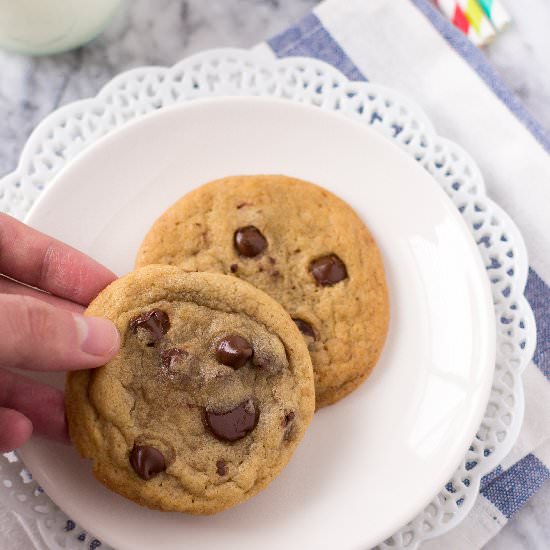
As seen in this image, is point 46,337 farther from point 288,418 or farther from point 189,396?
point 288,418

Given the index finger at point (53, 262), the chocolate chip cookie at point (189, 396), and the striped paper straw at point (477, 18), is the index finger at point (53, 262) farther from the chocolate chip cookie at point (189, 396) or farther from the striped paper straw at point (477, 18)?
the striped paper straw at point (477, 18)

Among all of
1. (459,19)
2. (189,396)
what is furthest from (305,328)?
(459,19)

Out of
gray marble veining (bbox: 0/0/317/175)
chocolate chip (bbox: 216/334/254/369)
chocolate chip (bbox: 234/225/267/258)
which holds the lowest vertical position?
chocolate chip (bbox: 216/334/254/369)

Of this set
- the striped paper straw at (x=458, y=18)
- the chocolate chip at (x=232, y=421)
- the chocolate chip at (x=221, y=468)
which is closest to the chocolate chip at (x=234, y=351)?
the chocolate chip at (x=232, y=421)

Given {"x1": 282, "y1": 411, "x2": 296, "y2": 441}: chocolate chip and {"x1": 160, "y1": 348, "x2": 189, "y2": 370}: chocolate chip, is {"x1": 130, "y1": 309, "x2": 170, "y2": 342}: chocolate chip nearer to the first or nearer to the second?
{"x1": 160, "y1": 348, "x2": 189, "y2": 370}: chocolate chip

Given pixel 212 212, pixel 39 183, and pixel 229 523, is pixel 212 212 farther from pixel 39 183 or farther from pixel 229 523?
pixel 229 523

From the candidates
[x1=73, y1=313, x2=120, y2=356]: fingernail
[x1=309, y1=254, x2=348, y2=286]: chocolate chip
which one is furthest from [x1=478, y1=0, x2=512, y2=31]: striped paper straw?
[x1=73, y1=313, x2=120, y2=356]: fingernail
